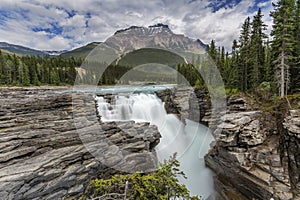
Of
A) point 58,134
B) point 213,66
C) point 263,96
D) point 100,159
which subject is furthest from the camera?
point 213,66

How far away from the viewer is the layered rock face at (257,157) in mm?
9148

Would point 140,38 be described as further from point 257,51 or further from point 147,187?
point 147,187

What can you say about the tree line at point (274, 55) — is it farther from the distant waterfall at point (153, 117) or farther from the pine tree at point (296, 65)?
the distant waterfall at point (153, 117)

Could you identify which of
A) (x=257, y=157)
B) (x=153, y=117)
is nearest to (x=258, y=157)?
(x=257, y=157)

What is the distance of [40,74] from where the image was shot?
63.7 metres

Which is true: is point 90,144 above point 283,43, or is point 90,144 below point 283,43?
below

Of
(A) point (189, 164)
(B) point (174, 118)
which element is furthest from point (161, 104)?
(A) point (189, 164)

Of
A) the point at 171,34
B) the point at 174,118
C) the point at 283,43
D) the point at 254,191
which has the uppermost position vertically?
the point at 171,34

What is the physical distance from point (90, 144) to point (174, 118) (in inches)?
653

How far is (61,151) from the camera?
316 inches

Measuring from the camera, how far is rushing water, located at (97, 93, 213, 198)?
13277mm

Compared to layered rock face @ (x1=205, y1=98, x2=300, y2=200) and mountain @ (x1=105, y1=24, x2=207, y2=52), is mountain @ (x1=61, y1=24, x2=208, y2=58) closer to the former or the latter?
mountain @ (x1=105, y1=24, x2=207, y2=52)

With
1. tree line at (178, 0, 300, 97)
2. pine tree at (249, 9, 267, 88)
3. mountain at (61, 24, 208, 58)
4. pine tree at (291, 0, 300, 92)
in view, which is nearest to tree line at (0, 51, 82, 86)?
mountain at (61, 24, 208, 58)

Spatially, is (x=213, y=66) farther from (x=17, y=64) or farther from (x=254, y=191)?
(x=17, y=64)
